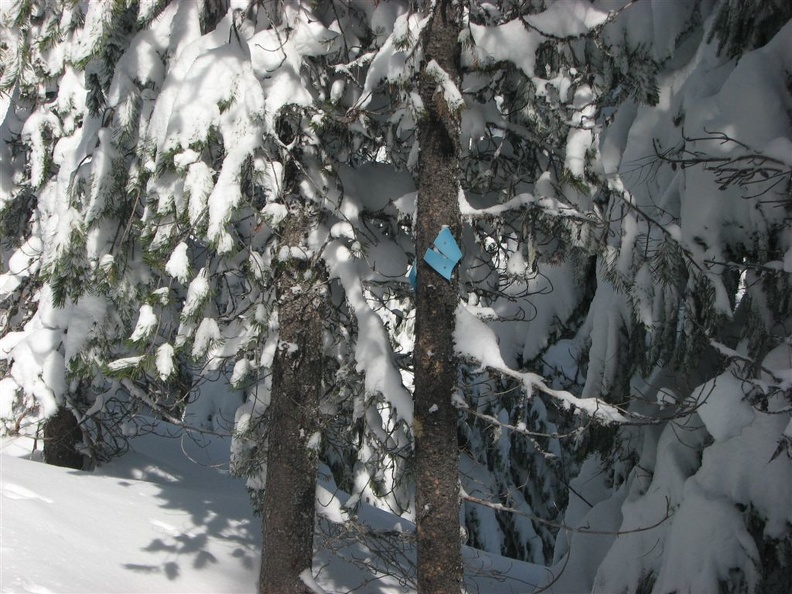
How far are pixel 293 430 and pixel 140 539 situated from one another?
5.27 ft

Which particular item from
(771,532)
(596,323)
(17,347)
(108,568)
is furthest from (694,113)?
(17,347)

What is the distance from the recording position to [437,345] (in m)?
4.34

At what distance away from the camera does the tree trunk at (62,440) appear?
7.78 meters

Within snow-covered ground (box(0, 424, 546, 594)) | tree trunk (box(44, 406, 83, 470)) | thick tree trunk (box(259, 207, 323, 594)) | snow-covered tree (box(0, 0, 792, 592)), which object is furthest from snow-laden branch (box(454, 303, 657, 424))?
tree trunk (box(44, 406, 83, 470))

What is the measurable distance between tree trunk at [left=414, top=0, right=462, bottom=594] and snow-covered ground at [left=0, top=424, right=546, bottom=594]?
3.21ft

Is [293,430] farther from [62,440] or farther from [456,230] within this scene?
[62,440]

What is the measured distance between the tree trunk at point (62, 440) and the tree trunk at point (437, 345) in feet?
16.2

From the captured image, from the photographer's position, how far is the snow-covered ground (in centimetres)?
471

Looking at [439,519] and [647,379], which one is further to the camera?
[647,379]

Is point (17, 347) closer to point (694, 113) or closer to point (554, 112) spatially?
point (554, 112)

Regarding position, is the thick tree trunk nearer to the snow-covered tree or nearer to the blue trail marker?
the snow-covered tree

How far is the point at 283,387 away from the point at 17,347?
3583 mm

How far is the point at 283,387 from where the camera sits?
17.7 ft

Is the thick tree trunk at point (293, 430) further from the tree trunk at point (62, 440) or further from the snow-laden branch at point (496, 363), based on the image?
the tree trunk at point (62, 440)
